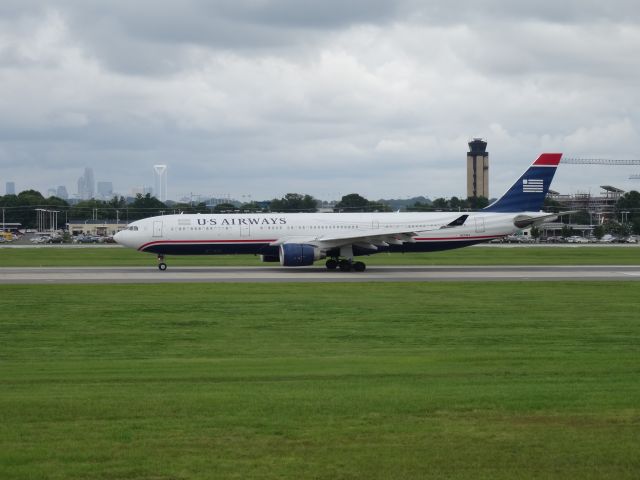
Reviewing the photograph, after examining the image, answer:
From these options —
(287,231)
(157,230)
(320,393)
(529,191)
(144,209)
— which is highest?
(144,209)

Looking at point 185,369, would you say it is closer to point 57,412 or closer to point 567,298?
point 57,412

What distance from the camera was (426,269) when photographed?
46562 millimetres

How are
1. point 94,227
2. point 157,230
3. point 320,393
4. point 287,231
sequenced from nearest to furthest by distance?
point 320,393
point 287,231
point 157,230
point 94,227

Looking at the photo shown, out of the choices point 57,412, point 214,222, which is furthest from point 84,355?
point 214,222

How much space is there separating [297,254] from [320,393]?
1182 inches

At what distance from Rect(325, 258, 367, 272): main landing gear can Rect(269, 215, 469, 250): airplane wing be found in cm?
100

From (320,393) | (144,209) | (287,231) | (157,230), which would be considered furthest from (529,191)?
(144,209)

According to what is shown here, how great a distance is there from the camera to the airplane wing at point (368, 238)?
43438 mm

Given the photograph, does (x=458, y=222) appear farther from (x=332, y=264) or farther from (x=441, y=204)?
(x=441, y=204)

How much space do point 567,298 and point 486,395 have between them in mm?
17744

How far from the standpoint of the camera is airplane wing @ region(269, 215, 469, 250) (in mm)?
43438

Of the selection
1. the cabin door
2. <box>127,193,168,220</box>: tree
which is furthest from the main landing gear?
<box>127,193,168,220</box>: tree

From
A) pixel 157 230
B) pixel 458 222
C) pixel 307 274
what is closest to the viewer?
pixel 307 274

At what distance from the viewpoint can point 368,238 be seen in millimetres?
43781
